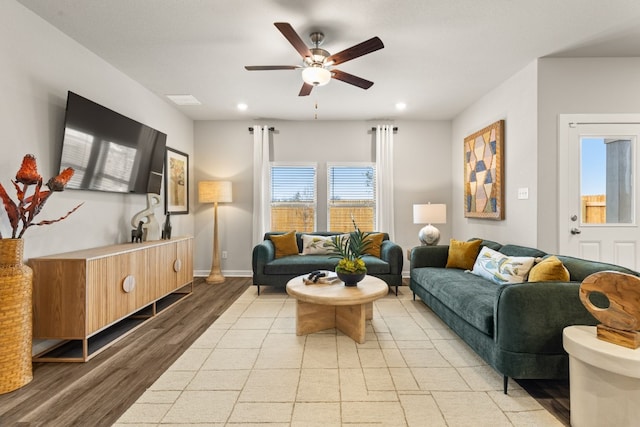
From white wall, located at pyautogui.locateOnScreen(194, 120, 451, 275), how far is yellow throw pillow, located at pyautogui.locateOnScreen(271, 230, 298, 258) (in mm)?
868

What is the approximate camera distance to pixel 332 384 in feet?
6.79

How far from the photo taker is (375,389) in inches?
79.2

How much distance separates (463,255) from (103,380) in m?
3.55

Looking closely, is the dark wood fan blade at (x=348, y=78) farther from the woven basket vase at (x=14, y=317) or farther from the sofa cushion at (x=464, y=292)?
Result: the woven basket vase at (x=14, y=317)

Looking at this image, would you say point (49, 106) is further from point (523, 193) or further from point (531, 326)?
point (523, 193)

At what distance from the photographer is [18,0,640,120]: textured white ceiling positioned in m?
2.39

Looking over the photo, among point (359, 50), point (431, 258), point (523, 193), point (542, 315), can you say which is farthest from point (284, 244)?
point (542, 315)

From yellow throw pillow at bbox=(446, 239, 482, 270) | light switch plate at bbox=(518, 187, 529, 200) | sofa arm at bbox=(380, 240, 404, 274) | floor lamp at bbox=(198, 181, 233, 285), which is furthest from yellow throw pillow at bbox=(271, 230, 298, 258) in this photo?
light switch plate at bbox=(518, 187, 529, 200)

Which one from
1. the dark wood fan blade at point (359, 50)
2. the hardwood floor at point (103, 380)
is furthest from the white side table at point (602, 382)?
the hardwood floor at point (103, 380)

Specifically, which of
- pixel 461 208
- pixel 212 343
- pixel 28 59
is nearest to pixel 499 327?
pixel 212 343

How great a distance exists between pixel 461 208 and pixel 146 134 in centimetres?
466

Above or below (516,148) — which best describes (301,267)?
below

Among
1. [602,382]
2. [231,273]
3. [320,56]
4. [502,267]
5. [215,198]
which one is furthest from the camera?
[231,273]

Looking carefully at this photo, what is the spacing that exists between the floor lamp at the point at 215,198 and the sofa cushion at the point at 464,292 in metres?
3.06
